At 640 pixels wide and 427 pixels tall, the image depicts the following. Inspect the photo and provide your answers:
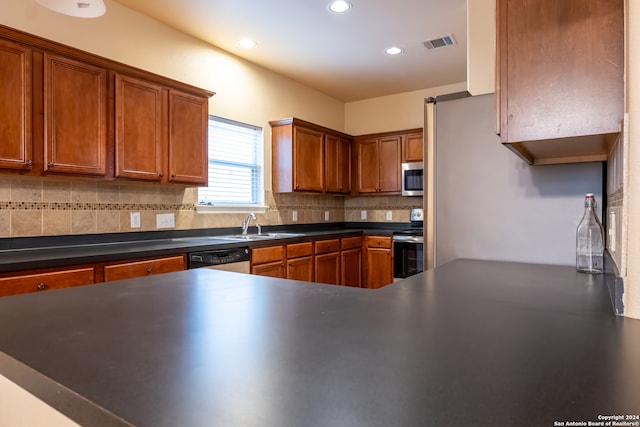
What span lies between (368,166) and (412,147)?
2.19 ft

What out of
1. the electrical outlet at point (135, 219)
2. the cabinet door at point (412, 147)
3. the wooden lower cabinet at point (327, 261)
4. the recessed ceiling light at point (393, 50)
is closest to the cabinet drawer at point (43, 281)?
the electrical outlet at point (135, 219)

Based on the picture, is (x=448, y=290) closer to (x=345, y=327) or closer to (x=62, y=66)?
(x=345, y=327)

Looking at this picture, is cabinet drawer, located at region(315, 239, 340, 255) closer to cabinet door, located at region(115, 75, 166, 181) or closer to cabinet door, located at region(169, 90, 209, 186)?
cabinet door, located at region(169, 90, 209, 186)

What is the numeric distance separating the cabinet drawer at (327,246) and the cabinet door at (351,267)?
15cm

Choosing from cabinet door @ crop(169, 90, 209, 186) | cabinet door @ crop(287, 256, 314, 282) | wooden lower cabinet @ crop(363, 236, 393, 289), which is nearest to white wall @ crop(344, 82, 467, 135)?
wooden lower cabinet @ crop(363, 236, 393, 289)

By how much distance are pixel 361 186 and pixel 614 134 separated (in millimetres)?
4354

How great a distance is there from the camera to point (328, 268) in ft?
14.5

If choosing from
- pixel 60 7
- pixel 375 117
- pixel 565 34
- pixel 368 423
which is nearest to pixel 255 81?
pixel 375 117

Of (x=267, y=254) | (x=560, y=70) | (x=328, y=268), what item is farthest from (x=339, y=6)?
(x=328, y=268)

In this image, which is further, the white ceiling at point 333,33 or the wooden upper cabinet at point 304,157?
the wooden upper cabinet at point 304,157

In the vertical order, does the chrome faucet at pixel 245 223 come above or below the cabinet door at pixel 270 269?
above

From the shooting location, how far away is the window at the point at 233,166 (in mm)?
3879

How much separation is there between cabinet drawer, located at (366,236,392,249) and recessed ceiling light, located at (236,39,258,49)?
8.58 ft

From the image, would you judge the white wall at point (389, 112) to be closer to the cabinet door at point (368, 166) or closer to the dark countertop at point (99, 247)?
the cabinet door at point (368, 166)
